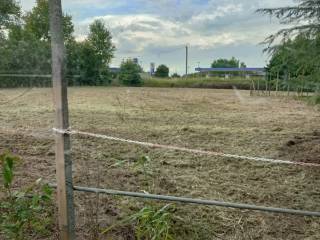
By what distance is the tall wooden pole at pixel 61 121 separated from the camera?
2.37 m

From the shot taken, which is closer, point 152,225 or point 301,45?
point 152,225

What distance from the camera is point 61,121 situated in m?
2.43

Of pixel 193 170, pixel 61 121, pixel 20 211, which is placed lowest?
pixel 193 170

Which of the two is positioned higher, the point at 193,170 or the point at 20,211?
the point at 20,211

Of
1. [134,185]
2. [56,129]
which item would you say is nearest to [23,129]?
[134,185]

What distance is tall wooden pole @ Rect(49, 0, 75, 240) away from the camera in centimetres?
→ 237

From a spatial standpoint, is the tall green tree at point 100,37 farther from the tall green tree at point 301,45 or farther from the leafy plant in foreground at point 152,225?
the leafy plant in foreground at point 152,225

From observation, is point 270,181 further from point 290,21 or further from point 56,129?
point 56,129

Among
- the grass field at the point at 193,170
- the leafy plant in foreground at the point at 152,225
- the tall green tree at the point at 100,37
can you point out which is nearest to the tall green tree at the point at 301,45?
the grass field at the point at 193,170

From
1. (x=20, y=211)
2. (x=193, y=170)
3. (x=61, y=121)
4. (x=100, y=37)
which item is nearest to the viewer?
(x=61, y=121)

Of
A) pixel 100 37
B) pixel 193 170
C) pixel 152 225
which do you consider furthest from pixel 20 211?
pixel 100 37

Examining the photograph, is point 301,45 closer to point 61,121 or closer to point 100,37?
point 61,121

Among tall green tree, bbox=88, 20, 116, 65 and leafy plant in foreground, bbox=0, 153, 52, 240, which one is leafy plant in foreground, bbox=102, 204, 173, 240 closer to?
leafy plant in foreground, bbox=0, 153, 52, 240

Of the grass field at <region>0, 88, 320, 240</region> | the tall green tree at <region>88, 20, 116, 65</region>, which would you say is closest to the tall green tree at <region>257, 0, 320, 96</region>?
the grass field at <region>0, 88, 320, 240</region>
